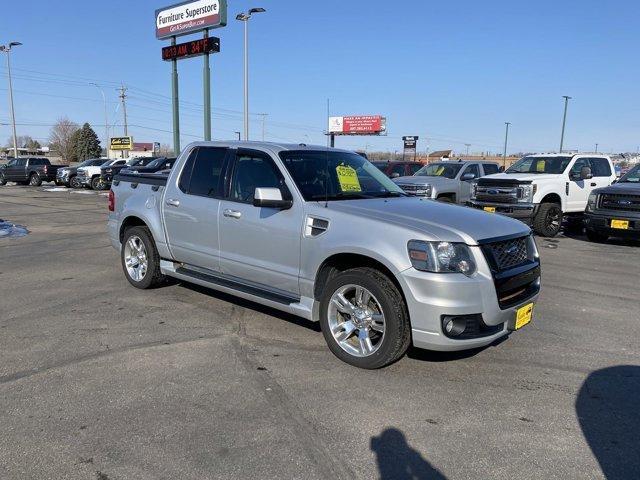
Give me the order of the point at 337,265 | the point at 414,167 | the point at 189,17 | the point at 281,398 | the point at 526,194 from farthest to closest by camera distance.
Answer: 1. the point at 189,17
2. the point at 414,167
3. the point at 526,194
4. the point at 337,265
5. the point at 281,398

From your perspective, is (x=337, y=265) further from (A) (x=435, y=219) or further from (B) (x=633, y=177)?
(B) (x=633, y=177)

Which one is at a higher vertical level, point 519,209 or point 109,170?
point 519,209

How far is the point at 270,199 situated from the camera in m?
4.62

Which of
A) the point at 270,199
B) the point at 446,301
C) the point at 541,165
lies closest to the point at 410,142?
the point at 541,165

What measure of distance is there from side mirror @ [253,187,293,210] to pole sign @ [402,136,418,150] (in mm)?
51408

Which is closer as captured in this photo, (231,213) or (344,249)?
(344,249)

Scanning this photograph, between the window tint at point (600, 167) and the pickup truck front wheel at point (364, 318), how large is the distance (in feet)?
38.6

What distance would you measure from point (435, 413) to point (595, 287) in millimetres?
4970

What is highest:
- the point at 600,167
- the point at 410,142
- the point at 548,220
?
the point at 410,142

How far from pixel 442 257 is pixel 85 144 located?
102 m

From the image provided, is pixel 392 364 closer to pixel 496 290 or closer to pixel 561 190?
pixel 496 290

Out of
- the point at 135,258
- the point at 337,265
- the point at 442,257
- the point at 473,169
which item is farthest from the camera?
the point at 473,169

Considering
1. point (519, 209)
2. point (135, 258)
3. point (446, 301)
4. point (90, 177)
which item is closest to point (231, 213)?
point (135, 258)

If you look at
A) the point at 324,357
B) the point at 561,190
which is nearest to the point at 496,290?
the point at 324,357
